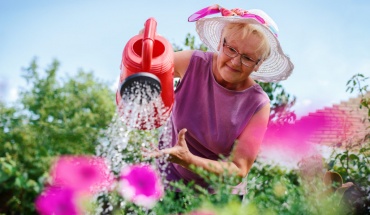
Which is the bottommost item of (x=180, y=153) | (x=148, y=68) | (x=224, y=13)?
(x=180, y=153)

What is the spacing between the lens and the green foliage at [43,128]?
5270mm

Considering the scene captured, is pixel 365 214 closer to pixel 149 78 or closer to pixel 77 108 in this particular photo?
pixel 149 78

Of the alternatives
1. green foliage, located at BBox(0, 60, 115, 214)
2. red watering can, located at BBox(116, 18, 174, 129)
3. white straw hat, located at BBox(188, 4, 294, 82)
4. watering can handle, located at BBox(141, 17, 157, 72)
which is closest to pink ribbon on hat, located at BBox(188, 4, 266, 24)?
white straw hat, located at BBox(188, 4, 294, 82)

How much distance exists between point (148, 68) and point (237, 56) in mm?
389

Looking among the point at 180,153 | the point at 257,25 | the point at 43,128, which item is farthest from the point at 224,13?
the point at 43,128

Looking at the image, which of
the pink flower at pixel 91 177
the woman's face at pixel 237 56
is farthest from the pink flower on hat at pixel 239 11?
the pink flower at pixel 91 177

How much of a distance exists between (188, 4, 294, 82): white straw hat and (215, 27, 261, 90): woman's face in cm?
7

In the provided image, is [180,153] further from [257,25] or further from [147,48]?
[257,25]

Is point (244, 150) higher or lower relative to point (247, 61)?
lower

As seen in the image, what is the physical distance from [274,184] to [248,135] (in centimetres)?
69

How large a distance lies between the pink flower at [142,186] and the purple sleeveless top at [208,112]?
0.52 feet

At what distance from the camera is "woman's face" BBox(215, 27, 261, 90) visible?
2.24m

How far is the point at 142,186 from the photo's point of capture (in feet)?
7.31

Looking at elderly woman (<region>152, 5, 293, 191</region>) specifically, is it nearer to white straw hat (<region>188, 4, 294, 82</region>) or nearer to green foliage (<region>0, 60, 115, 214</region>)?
white straw hat (<region>188, 4, 294, 82</region>)
